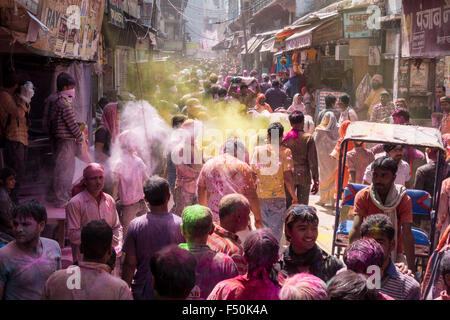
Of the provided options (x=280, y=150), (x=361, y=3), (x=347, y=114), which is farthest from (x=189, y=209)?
(x=361, y=3)

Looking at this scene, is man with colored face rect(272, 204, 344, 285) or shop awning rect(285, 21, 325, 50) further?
shop awning rect(285, 21, 325, 50)

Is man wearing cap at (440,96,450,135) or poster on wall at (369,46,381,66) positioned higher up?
poster on wall at (369,46,381,66)

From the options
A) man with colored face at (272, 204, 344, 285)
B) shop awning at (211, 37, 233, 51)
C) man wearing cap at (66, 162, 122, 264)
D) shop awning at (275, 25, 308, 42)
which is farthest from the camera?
shop awning at (211, 37, 233, 51)

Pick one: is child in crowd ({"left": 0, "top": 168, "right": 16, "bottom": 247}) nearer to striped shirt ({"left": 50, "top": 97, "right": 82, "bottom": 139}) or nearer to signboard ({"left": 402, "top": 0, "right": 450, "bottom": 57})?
striped shirt ({"left": 50, "top": 97, "right": 82, "bottom": 139})

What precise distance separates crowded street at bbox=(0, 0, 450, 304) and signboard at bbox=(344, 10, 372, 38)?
0.09ft

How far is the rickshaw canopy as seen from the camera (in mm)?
5398

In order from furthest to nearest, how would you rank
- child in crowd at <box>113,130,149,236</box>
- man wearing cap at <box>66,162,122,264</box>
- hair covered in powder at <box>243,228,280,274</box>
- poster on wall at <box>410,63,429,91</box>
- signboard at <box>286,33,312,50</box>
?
1. signboard at <box>286,33,312,50</box>
2. poster on wall at <box>410,63,429,91</box>
3. child in crowd at <box>113,130,149,236</box>
4. man wearing cap at <box>66,162,122,264</box>
5. hair covered in powder at <box>243,228,280,274</box>

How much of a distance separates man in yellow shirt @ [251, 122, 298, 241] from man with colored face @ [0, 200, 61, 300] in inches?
117

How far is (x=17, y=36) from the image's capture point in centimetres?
623

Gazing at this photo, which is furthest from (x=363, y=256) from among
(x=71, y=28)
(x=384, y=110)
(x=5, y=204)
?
(x=384, y=110)

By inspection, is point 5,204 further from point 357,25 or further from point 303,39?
point 303,39

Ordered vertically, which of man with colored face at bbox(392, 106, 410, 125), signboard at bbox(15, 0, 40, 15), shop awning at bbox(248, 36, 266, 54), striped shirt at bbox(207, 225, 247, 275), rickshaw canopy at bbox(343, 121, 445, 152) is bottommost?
striped shirt at bbox(207, 225, 247, 275)

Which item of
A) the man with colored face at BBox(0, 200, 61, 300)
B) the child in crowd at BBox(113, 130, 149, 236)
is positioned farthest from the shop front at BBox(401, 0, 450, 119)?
the man with colored face at BBox(0, 200, 61, 300)
